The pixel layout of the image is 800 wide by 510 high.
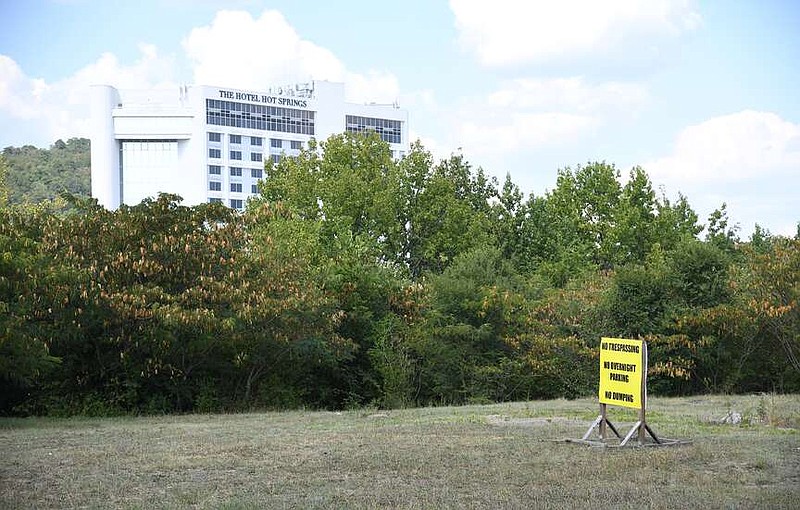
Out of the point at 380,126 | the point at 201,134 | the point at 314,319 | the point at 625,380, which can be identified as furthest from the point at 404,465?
the point at 380,126

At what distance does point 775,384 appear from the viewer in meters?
33.1

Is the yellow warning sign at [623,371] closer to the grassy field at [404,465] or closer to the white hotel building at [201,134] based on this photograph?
the grassy field at [404,465]

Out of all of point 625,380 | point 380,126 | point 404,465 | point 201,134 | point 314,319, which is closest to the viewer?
point 404,465

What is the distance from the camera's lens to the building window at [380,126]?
4820 inches

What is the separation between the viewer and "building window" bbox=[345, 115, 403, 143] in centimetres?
12244

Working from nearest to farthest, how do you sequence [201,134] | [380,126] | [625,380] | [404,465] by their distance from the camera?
[404,465]
[625,380]
[201,134]
[380,126]

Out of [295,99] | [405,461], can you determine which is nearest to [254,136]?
[295,99]

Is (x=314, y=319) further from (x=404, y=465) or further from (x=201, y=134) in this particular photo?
(x=201, y=134)

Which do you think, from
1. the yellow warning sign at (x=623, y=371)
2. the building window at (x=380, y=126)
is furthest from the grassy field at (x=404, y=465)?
the building window at (x=380, y=126)

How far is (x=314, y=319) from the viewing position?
Result: 94.9 ft

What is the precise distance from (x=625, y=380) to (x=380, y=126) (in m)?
112

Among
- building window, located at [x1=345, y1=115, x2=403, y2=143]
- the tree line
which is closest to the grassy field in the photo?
A: the tree line

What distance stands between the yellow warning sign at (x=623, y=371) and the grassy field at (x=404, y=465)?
873 millimetres

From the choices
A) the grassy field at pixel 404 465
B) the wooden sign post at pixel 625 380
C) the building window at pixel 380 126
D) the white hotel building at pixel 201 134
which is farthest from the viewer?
the building window at pixel 380 126
